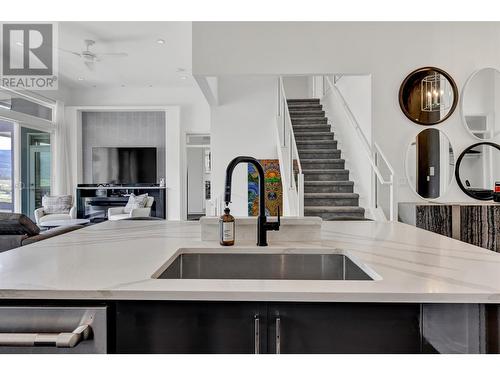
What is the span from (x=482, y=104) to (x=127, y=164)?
274 inches

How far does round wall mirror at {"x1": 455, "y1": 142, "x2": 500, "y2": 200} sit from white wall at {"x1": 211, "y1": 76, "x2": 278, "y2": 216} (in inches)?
127

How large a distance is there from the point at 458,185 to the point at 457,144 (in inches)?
19.5

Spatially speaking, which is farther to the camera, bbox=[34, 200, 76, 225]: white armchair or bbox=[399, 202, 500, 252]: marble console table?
bbox=[34, 200, 76, 225]: white armchair

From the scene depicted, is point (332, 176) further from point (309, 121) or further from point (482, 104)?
point (482, 104)

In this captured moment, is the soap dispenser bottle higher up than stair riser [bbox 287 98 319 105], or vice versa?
stair riser [bbox 287 98 319 105]

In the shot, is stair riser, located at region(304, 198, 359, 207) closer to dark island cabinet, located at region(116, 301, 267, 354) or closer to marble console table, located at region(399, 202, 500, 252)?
marble console table, located at region(399, 202, 500, 252)

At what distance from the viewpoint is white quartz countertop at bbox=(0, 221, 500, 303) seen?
95cm

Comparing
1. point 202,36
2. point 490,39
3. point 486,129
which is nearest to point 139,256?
point 202,36

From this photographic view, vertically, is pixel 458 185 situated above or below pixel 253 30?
below

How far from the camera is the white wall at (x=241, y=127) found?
6828 mm

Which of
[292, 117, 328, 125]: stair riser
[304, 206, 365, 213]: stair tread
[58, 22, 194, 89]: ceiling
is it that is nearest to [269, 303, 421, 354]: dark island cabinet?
[304, 206, 365, 213]: stair tread

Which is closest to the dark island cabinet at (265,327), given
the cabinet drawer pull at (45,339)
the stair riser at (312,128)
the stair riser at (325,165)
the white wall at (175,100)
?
the cabinet drawer pull at (45,339)

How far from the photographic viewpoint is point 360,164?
5.04 meters

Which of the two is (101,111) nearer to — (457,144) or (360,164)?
(360,164)
